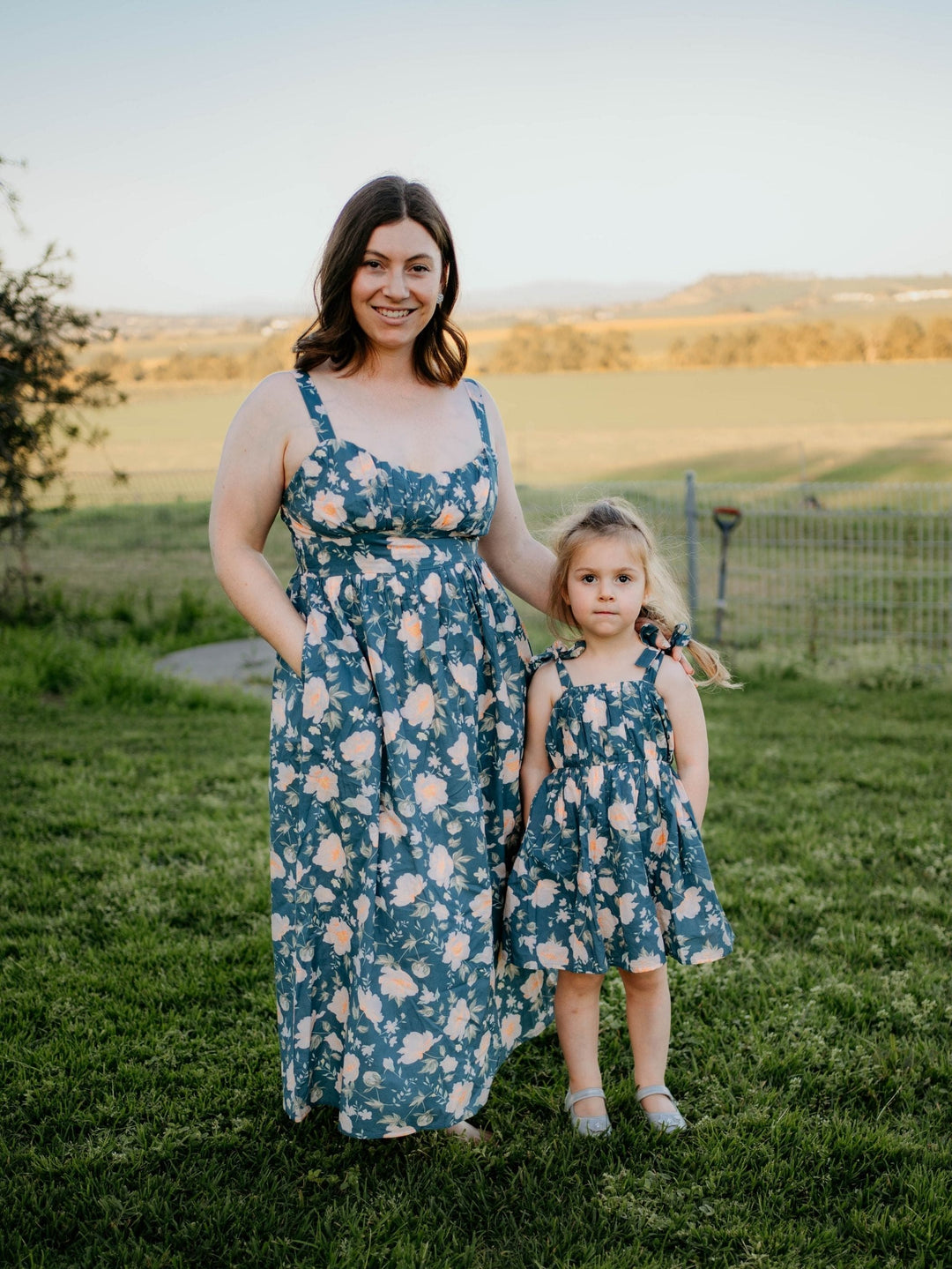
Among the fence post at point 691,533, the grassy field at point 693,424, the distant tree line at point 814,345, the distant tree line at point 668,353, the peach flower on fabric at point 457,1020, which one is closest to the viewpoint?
the peach flower on fabric at point 457,1020

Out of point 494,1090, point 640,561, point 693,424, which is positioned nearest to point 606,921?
point 494,1090

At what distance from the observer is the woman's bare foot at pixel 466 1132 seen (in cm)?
243

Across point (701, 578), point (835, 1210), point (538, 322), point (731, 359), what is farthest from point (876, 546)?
point (538, 322)

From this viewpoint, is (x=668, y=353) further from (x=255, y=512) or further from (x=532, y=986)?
(x=255, y=512)

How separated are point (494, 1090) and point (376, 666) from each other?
1171 millimetres

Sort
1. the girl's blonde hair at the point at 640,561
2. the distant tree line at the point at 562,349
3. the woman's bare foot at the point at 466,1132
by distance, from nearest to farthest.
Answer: the girl's blonde hair at the point at 640,561 → the woman's bare foot at the point at 466,1132 → the distant tree line at the point at 562,349

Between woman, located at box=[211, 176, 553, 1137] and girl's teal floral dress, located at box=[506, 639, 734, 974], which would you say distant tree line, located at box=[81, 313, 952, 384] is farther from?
girl's teal floral dress, located at box=[506, 639, 734, 974]

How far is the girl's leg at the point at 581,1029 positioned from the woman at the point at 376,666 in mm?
231

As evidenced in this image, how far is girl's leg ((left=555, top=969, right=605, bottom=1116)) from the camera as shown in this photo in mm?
2445

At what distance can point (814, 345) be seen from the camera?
1864cm

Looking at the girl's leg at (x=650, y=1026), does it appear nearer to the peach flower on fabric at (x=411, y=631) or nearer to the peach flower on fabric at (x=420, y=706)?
the peach flower on fabric at (x=420, y=706)

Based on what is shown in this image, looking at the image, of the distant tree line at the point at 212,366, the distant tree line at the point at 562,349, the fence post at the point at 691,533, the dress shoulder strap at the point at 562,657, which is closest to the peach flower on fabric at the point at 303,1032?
the dress shoulder strap at the point at 562,657

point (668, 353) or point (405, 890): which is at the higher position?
point (668, 353)

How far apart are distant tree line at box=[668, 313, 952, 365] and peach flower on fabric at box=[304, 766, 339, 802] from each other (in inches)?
664
